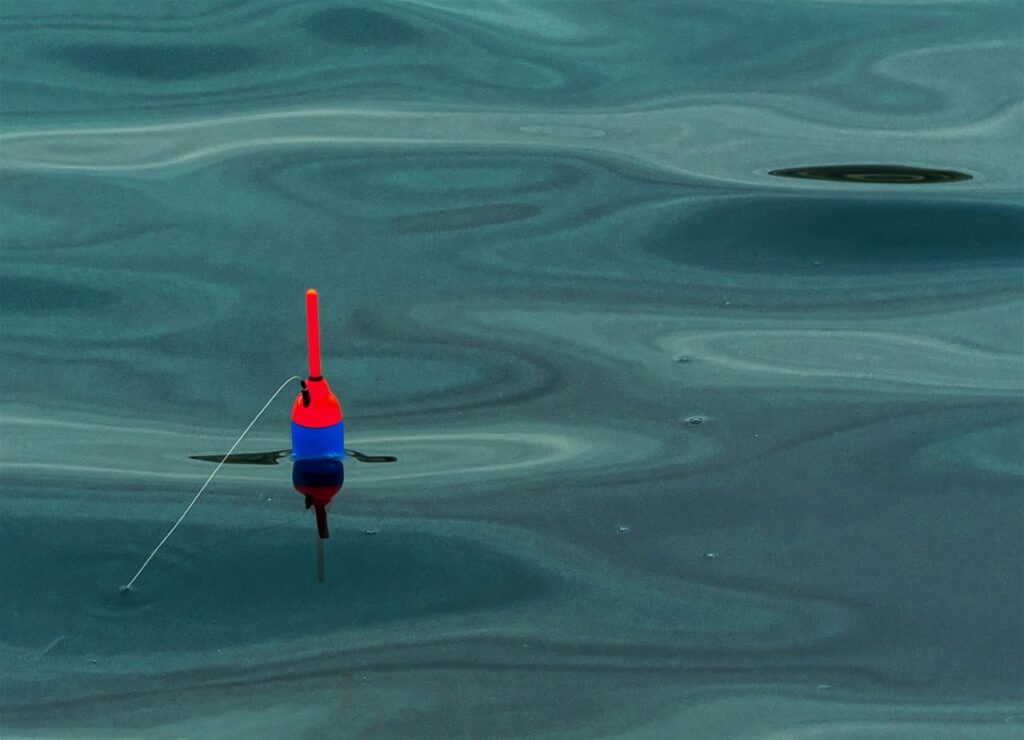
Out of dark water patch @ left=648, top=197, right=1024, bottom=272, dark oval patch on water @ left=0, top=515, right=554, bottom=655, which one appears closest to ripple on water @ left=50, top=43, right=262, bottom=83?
dark water patch @ left=648, top=197, right=1024, bottom=272

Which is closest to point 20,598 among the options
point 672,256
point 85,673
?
point 85,673

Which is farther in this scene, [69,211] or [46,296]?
[69,211]

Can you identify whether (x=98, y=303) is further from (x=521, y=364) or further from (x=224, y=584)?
(x=224, y=584)

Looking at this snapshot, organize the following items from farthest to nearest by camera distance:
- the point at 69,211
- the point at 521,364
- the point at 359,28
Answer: the point at 359,28 → the point at 69,211 → the point at 521,364

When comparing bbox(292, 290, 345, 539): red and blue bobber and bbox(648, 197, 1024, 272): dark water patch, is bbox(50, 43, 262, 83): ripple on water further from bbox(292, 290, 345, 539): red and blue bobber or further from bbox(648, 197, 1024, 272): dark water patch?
bbox(292, 290, 345, 539): red and blue bobber

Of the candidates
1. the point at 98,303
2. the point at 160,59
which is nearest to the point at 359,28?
the point at 160,59

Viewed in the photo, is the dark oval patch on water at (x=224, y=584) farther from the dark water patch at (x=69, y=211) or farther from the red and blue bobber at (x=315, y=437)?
the dark water patch at (x=69, y=211)

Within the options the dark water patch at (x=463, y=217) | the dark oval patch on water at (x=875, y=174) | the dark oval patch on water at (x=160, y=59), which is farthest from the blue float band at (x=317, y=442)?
the dark oval patch on water at (x=160, y=59)

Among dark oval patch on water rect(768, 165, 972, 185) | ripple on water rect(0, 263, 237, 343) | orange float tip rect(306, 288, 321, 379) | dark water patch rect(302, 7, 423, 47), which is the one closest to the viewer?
orange float tip rect(306, 288, 321, 379)
